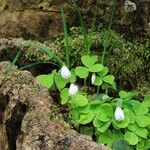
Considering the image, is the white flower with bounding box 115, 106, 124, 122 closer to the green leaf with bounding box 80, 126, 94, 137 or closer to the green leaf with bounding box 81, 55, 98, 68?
the green leaf with bounding box 80, 126, 94, 137

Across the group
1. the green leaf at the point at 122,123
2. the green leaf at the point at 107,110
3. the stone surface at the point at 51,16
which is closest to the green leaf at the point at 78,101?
the green leaf at the point at 107,110

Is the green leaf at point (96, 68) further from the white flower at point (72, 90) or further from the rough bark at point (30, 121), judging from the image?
the rough bark at point (30, 121)

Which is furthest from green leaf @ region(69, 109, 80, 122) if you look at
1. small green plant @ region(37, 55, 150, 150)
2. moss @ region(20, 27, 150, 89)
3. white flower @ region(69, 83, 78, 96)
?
moss @ region(20, 27, 150, 89)

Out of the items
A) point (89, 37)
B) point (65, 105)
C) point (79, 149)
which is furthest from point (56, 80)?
point (79, 149)

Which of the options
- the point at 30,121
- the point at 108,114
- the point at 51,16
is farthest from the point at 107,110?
the point at 51,16

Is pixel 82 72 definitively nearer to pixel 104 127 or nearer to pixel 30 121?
pixel 104 127
